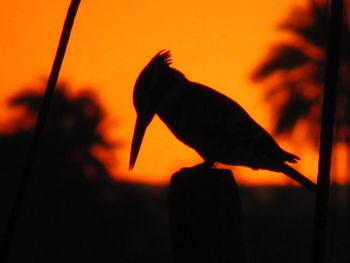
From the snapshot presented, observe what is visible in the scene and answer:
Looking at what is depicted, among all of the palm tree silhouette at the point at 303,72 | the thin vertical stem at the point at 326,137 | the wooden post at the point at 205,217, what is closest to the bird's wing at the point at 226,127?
the wooden post at the point at 205,217

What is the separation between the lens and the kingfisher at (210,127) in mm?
3891

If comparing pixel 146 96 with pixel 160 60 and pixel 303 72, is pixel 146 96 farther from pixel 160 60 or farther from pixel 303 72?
pixel 303 72

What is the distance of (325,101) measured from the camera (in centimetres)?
239

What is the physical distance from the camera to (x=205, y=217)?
10.3 feet

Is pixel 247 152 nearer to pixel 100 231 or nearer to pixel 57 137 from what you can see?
pixel 57 137

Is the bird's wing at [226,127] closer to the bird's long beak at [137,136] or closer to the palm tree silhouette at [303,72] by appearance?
the bird's long beak at [137,136]

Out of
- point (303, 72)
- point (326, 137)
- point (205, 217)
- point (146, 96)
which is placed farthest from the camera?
point (303, 72)

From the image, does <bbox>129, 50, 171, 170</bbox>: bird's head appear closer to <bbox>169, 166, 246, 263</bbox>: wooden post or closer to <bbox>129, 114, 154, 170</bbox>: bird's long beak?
<bbox>129, 114, 154, 170</bbox>: bird's long beak

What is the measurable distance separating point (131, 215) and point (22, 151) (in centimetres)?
440

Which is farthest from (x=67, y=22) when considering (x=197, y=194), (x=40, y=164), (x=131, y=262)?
(x=40, y=164)

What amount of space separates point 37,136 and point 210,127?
1277mm

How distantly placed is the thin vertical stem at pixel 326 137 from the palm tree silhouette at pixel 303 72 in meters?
25.6

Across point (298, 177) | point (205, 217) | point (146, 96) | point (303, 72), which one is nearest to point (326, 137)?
point (205, 217)

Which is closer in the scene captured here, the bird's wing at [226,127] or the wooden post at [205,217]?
the wooden post at [205,217]
